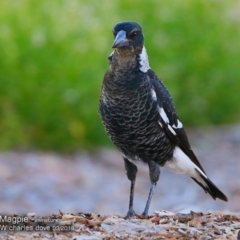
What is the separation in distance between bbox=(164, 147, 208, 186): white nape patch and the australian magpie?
25cm

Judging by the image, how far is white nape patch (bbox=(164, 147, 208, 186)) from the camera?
21.7 ft

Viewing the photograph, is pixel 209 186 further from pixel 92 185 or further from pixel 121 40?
pixel 92 185

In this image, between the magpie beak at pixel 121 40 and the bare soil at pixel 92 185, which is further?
the bare soil at pixel 92 185

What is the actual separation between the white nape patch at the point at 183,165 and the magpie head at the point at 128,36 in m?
0.99

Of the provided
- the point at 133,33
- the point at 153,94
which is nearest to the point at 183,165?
the point at 153,94

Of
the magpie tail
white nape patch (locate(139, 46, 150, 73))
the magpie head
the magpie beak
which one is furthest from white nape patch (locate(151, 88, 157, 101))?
the magpie tail

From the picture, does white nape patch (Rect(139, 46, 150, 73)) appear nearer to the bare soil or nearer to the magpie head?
the magpie head

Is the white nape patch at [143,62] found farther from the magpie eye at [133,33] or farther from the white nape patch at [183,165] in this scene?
the white nape patch at [183,165]

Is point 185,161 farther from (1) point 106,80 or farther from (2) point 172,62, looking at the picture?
(2) point 172,62

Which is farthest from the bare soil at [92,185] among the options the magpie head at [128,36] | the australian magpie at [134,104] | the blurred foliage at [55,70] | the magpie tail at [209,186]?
the magpie head at [128,36]

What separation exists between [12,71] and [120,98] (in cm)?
473

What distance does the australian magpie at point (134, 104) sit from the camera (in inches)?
239

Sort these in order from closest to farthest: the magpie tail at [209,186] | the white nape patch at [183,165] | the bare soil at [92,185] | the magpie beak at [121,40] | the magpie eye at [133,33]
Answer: the magpie beak at [121,40] → the magpie eye at [133,33] → the white nape patch at [183,165] → the magpie tail at [209,186] → the bare soil at [92,185]

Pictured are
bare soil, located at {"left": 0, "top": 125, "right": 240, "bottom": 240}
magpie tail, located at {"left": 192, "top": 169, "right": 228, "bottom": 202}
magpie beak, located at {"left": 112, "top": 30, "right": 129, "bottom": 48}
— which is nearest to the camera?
magpie beak, located at {"left": 112, "top": 30, "right": 129, "bottom": 48}
